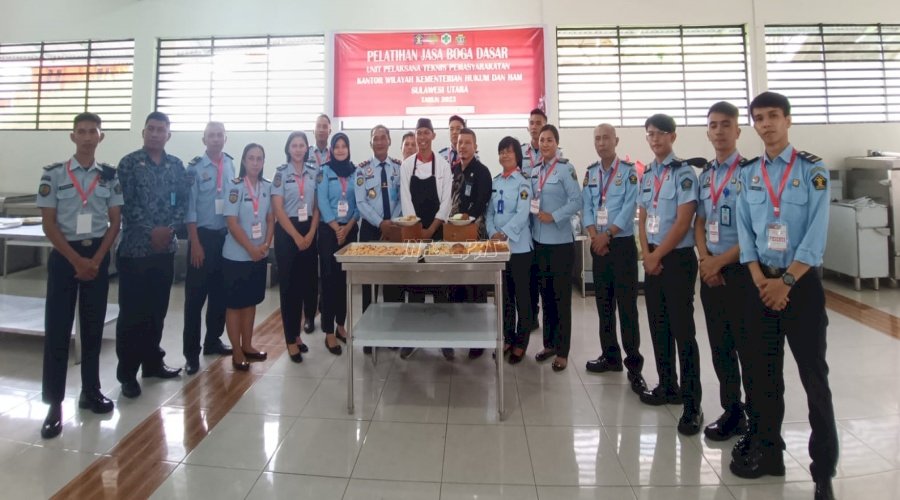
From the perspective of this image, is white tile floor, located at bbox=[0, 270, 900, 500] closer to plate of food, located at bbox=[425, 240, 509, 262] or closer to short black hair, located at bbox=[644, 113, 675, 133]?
plate of food, located at bbox=[425, 240, 509, 262]

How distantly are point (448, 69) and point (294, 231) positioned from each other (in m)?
3.49

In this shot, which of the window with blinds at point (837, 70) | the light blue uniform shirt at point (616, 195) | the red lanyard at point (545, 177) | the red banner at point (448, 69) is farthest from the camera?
the window with blinds at point (837, 70)

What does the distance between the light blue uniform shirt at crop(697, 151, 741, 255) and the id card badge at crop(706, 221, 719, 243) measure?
0.04 feet

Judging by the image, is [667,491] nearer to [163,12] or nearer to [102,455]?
[102,455]

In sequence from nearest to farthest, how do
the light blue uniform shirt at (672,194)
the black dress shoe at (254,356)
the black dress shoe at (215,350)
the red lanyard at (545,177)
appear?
the light blue uniform shirt at (672,194), the red lanyard at (545,177), the black dress shoe at (254,356), the black dress shoe at (215,350)

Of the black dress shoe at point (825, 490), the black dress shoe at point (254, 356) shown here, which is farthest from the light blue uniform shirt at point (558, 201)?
the black dress shoe at point (254, 356)

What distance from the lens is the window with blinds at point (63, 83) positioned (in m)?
6.34

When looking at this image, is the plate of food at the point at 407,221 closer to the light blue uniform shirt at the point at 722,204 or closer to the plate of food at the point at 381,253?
the plate of food at the point at 381,253

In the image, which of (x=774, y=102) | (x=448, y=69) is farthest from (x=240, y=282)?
(x=448, y=69)

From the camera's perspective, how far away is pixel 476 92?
5785mm

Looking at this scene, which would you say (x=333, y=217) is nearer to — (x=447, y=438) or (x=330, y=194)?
(x=330, y=194)

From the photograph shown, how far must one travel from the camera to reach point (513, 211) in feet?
10.3

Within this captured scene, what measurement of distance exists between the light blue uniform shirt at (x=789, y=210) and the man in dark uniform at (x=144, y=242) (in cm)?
308

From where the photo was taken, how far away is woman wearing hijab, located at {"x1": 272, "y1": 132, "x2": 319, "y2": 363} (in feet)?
10.9
